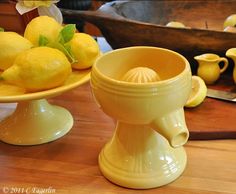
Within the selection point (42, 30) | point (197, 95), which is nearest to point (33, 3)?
point (42, 30)

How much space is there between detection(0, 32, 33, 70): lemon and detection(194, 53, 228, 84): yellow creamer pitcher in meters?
0.36

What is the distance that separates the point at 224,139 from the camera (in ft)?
1.82

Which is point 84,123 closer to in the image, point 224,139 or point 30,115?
point 30,115

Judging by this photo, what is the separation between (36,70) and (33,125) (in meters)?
0.12

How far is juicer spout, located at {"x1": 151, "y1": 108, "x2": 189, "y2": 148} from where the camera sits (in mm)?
397

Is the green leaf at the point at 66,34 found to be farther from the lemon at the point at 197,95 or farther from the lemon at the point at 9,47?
the lemon at the point at 197,95

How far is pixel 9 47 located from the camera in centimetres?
51

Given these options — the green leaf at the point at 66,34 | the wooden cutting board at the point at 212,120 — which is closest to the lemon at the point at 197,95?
the wooden cutting board at the point at 212,120

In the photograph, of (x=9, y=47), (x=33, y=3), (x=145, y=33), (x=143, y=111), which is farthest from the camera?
(x=145, y=33)

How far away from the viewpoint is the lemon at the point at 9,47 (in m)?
0.51

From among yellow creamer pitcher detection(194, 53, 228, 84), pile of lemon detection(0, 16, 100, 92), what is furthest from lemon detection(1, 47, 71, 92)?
yellow creamer pitcher detection(194, 53, 228, 84)
